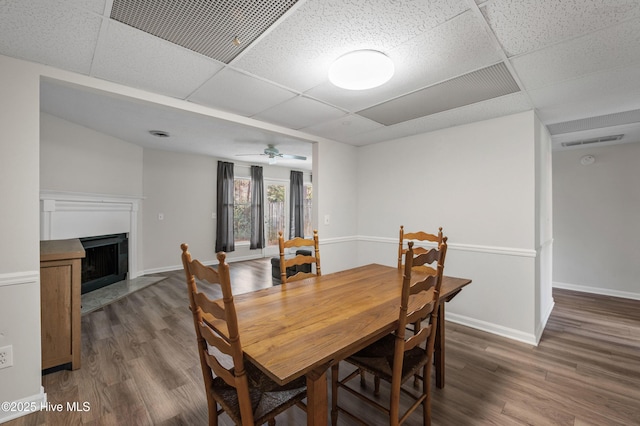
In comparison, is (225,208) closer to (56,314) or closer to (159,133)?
(159,133)

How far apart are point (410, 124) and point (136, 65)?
2.65m

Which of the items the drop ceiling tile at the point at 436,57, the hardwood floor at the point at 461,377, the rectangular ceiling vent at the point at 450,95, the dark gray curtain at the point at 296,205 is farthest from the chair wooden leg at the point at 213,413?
the dark gray curtain at the point at 296,205

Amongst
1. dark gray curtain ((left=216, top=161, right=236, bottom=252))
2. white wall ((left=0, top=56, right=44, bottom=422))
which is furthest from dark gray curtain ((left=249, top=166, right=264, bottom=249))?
white wall ((left=0, top=56, right=44, bottom=422))

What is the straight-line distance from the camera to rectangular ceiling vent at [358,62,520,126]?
203 centimetres

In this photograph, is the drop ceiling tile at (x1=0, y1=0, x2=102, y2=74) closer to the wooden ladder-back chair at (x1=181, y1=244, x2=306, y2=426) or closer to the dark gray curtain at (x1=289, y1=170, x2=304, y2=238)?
the wooden ladder-back chair at (x1=181, y1=244, x2=306, y2=426)

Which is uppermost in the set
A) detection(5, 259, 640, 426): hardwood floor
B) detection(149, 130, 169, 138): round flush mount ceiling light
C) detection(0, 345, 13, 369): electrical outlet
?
detection(149, 130, 169, 138): round flush mount ceiling light

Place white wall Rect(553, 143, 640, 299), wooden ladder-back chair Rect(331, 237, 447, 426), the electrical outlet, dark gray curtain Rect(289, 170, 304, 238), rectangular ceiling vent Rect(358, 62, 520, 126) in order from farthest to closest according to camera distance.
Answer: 1. dark gray curtain Rect(289, 170, 304, 238)
2. white wall Rect(553, 143, 640, 299)
3. rectangular ceiling vent Rect(358, 62, 520, 126)
4. the electrical outlet
5. wooden ladder-back chair Rect(331, 237, 447, 426)

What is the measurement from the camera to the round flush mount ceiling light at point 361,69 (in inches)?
63.2

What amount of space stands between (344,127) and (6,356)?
3376 millimetres

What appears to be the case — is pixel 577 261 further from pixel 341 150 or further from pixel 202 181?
pixel 202 181

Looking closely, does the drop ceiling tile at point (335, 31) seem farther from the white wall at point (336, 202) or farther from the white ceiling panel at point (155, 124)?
the white wall at point (336, 202)

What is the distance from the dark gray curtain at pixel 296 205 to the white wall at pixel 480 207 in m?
3.81

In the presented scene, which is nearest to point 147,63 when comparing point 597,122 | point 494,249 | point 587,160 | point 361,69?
point 361,69

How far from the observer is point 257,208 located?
661 cm
